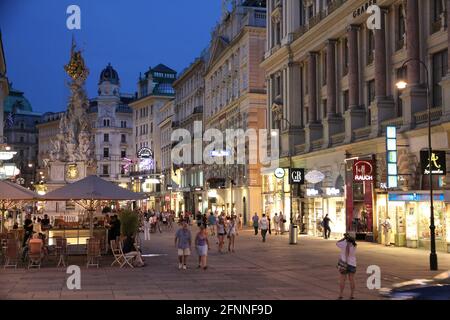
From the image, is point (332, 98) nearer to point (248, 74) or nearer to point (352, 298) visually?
point (248, 74)

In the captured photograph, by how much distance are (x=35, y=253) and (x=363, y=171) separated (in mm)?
20543

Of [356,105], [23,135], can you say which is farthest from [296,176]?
[23,135]

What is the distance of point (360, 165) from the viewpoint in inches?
1496

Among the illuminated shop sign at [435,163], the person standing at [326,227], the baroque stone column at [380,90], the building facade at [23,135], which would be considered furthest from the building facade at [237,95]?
the building facade at [23,135]

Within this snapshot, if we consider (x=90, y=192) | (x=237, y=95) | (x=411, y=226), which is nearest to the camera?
(x=90, y=192)

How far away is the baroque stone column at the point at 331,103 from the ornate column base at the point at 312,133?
307 centimetres

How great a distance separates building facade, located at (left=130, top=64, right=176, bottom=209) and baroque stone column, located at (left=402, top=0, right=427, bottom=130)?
75.1m

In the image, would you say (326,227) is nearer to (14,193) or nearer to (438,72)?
(438,72)

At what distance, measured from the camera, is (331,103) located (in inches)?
1827

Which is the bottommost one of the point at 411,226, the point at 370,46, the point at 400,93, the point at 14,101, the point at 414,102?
the point at 411,226

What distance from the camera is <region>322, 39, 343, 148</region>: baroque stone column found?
46.1 meters

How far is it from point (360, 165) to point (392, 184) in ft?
15.6

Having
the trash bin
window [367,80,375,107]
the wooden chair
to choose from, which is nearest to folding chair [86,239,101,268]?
the wooden chair

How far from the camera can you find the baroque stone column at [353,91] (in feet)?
137
